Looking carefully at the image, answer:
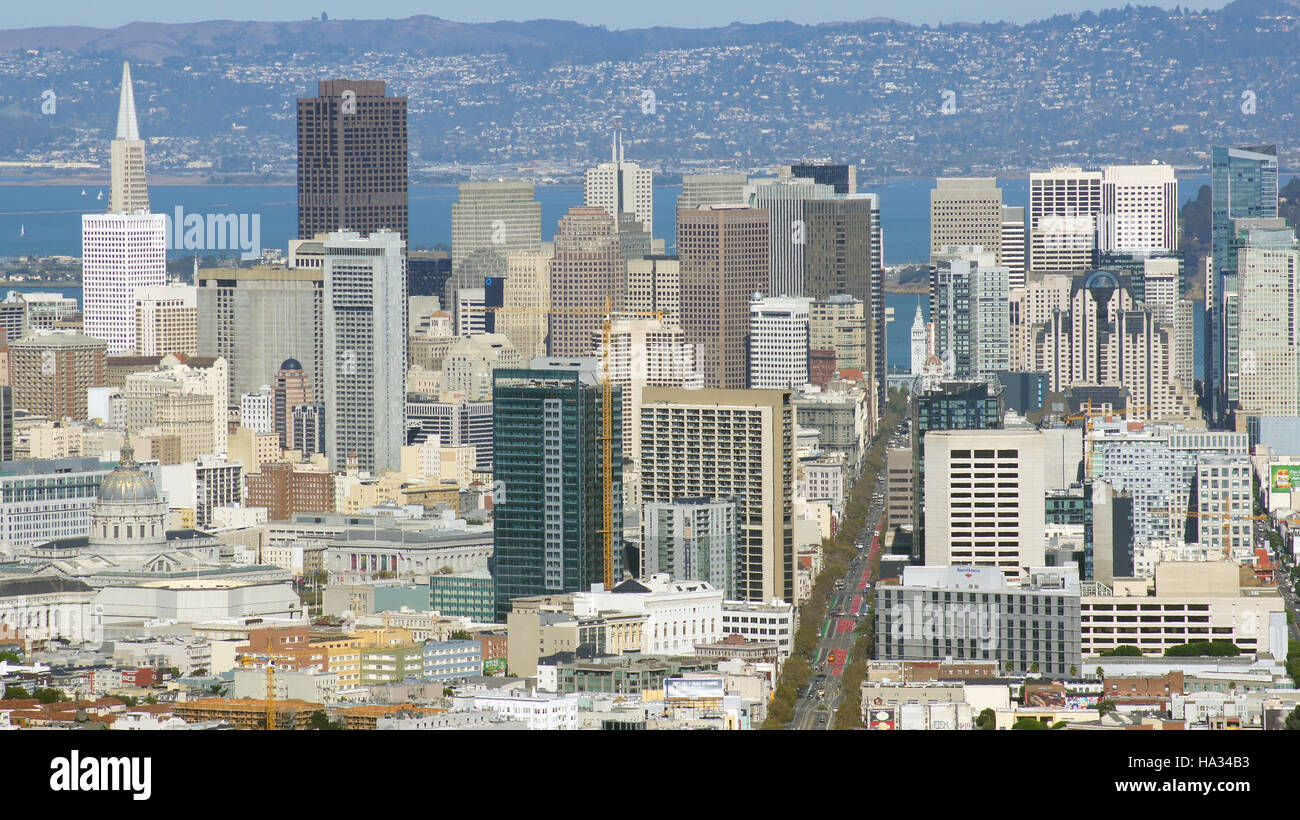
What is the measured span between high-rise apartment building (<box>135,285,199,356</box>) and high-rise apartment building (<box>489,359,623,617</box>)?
25426mm

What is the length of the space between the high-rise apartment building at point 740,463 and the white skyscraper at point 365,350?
530 inches

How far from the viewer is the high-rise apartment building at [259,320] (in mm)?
49594

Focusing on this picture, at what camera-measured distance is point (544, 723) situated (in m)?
18.7

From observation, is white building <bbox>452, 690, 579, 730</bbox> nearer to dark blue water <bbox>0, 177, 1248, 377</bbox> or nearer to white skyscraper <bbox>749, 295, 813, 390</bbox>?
dark blue water <bbox>0, 177, 1248, 377</bbox>

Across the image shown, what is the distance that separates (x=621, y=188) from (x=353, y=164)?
663cm

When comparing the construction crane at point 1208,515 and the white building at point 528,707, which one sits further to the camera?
the construction crane at point 1208,515

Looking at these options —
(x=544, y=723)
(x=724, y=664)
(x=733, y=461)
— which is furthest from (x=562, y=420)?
(x=544, y=723)

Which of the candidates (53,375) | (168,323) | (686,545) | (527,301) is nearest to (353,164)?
(527,301)

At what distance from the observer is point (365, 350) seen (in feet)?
153

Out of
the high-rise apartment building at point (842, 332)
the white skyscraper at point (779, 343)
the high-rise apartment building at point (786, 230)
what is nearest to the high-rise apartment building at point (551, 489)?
the white skyscraper at point (779, 343)

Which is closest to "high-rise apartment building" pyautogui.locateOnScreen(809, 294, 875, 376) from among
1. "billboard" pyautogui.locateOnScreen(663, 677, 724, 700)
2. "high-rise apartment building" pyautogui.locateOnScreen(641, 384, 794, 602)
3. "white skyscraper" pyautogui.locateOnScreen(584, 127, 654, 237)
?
"white skyscraper" pyautogui.locateOnScreen(584, 127, 654, 237)

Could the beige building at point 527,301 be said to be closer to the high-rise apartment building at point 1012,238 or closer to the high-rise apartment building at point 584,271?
the high-rise apartment building at point 584,271

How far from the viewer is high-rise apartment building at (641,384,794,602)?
2875cm

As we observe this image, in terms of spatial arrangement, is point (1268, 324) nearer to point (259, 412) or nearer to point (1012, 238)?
point (1012, 238)
